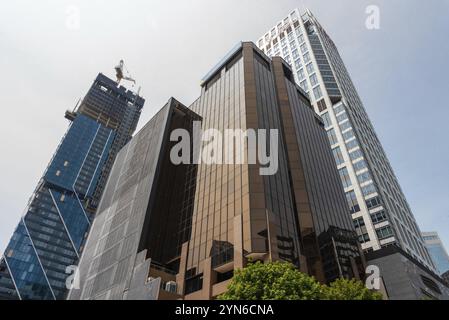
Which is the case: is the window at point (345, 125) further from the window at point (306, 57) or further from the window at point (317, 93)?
the window at point (306, 57)

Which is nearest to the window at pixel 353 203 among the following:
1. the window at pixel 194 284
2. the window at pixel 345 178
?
the window at pixel 345 178

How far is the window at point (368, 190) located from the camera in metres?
74.5

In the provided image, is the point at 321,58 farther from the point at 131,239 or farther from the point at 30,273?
the point at 30,273

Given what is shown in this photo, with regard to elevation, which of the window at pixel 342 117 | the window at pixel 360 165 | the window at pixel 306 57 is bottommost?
the window at pixel 360 165

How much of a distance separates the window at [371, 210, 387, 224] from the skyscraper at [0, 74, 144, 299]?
142 metres

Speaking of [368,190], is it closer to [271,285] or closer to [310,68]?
[310,68]

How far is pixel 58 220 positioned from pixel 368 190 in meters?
154

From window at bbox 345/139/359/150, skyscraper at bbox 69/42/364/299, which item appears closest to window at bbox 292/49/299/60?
window at bbox 345/139/359/150

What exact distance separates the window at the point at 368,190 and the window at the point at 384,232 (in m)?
9.57

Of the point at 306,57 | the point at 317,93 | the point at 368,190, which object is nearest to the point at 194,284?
the point at 368,190

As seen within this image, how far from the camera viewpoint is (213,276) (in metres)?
34.5

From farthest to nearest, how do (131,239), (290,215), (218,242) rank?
(131,239)
(290,215)
(218,242)
